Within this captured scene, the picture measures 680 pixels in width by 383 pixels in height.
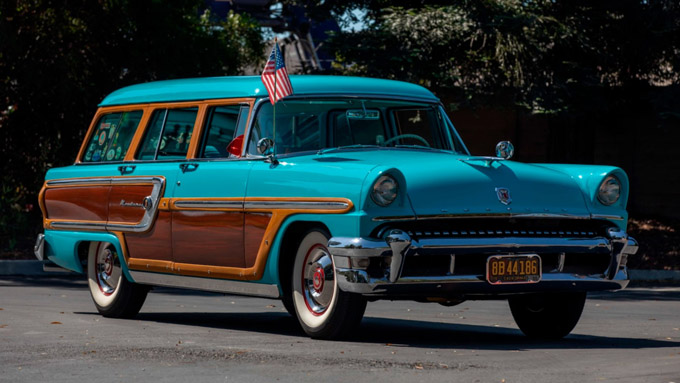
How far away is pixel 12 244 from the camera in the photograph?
1792 centimetres

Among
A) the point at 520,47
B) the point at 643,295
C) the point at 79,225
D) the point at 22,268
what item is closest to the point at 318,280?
the point at 79,225

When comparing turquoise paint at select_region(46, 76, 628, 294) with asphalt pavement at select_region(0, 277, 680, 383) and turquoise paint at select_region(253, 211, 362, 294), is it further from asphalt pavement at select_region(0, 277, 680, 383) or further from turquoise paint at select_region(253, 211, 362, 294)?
asphalt pavement at select_region(0, 277, 680, 383)

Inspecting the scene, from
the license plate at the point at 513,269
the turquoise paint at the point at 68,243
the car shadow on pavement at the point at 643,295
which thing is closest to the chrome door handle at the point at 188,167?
the turquoise paint at the point at 68,243

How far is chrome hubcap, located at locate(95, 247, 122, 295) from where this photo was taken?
34.0ft

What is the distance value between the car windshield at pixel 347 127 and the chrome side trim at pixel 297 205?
0.47 m

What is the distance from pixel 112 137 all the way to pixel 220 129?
174 cm

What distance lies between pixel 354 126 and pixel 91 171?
8.97 ft

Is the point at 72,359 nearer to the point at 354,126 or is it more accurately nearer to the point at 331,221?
the point at 331,221

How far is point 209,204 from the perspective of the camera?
891 centimetres

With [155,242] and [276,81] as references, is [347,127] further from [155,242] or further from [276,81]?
[155,242]

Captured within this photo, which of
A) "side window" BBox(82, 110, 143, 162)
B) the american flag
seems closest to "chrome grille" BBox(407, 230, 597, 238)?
the american flag

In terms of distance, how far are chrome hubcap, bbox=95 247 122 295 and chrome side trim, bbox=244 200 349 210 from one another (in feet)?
7.38

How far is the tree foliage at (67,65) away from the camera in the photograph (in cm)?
1933

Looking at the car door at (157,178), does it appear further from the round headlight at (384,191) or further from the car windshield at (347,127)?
the round headlight at (384,191)
